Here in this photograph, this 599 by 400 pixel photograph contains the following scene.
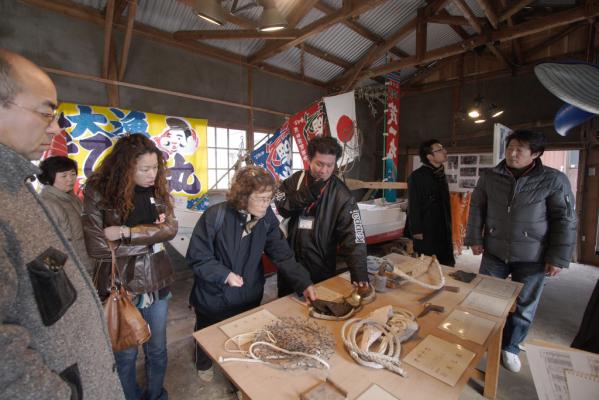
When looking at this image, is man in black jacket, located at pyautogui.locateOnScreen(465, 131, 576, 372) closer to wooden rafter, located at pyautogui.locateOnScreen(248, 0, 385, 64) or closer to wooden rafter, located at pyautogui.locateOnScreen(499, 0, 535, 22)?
wooden rafter, located at pyautogui.locateOnScreen(248, 0, 385, 64)

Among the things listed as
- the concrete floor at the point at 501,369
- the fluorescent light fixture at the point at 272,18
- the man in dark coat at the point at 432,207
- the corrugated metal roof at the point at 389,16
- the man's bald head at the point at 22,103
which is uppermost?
the corrugated metal roof at the point at 389,16

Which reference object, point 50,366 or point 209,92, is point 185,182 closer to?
point 209,92

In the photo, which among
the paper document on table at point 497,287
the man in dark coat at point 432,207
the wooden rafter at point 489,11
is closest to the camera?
the paper document on table at point 497,287

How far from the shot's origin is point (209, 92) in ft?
16.0

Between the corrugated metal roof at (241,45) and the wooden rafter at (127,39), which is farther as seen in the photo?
the corrugated metal roof at (241,45)

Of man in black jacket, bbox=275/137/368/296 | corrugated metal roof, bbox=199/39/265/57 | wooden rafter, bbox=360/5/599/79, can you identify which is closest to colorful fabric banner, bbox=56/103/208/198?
corrugated metal roof, bbox=199/39/265/57

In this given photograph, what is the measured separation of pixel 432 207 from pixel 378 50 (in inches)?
173

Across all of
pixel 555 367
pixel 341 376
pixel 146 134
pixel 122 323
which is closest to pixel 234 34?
pixel 146 134

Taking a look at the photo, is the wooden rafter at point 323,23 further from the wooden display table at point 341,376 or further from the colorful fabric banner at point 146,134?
the wooden display table at point 341,376

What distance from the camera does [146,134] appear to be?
4043 millimetres

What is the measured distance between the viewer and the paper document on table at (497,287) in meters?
1.72

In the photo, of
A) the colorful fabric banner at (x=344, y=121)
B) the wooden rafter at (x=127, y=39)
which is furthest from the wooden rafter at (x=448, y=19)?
the wooden rafter at (x=127, y=39)

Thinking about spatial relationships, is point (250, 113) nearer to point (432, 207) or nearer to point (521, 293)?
point (432, 207)

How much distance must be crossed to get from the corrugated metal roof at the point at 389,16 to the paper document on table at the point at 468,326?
5.20 m
